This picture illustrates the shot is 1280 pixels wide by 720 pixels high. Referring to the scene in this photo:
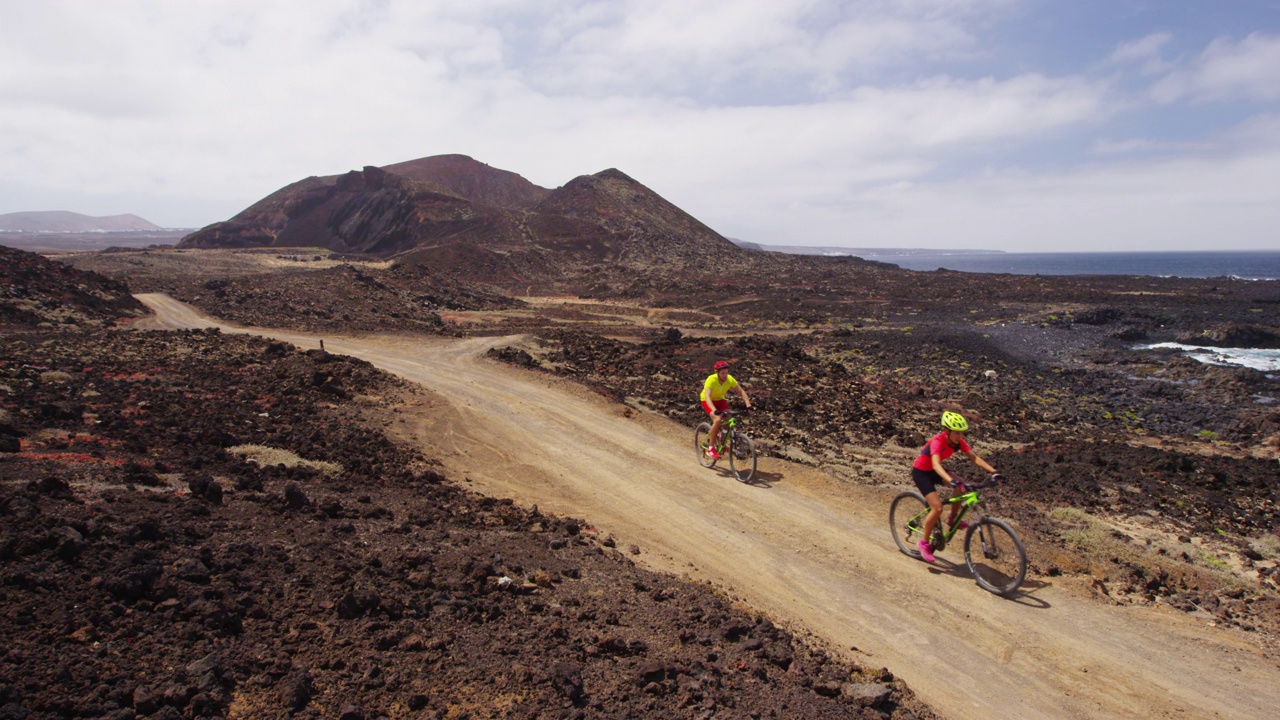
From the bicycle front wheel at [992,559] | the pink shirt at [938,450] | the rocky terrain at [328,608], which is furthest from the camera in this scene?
the pink shirt at [938,450]

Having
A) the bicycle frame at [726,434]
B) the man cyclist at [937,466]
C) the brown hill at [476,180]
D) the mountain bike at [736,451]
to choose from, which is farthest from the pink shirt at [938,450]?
the brown hill at [476,180]

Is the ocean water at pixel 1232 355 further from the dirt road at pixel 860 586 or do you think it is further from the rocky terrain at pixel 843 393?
the dirt road at pixel 860 586

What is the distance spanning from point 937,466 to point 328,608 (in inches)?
276

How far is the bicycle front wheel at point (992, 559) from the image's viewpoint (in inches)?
315

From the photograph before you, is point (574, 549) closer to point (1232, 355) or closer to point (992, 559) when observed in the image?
point (992, 559)

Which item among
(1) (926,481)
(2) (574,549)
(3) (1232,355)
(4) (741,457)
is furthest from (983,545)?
(3) (1232,355)

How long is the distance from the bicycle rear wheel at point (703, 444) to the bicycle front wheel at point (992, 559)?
5228 mm

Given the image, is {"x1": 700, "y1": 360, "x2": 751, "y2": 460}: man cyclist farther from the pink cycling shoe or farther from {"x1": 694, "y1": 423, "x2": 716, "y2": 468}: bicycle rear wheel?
the pink cycling shoe

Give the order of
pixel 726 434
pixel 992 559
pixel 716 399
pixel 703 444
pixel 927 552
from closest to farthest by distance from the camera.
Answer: pixel 992 559
pixel 927 552
pixel 726 434
pixel 716 399
pixel 703 444

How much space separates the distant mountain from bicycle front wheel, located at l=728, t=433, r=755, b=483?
5548 cm

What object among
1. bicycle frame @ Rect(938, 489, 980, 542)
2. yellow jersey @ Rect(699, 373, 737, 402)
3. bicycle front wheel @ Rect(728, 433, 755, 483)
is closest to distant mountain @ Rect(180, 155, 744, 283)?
yellow jersey @ Rect(699, 373, 737, 402)

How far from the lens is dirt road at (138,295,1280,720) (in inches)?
257

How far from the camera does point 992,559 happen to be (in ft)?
27.4

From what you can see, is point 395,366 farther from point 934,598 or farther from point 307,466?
point 934,598
